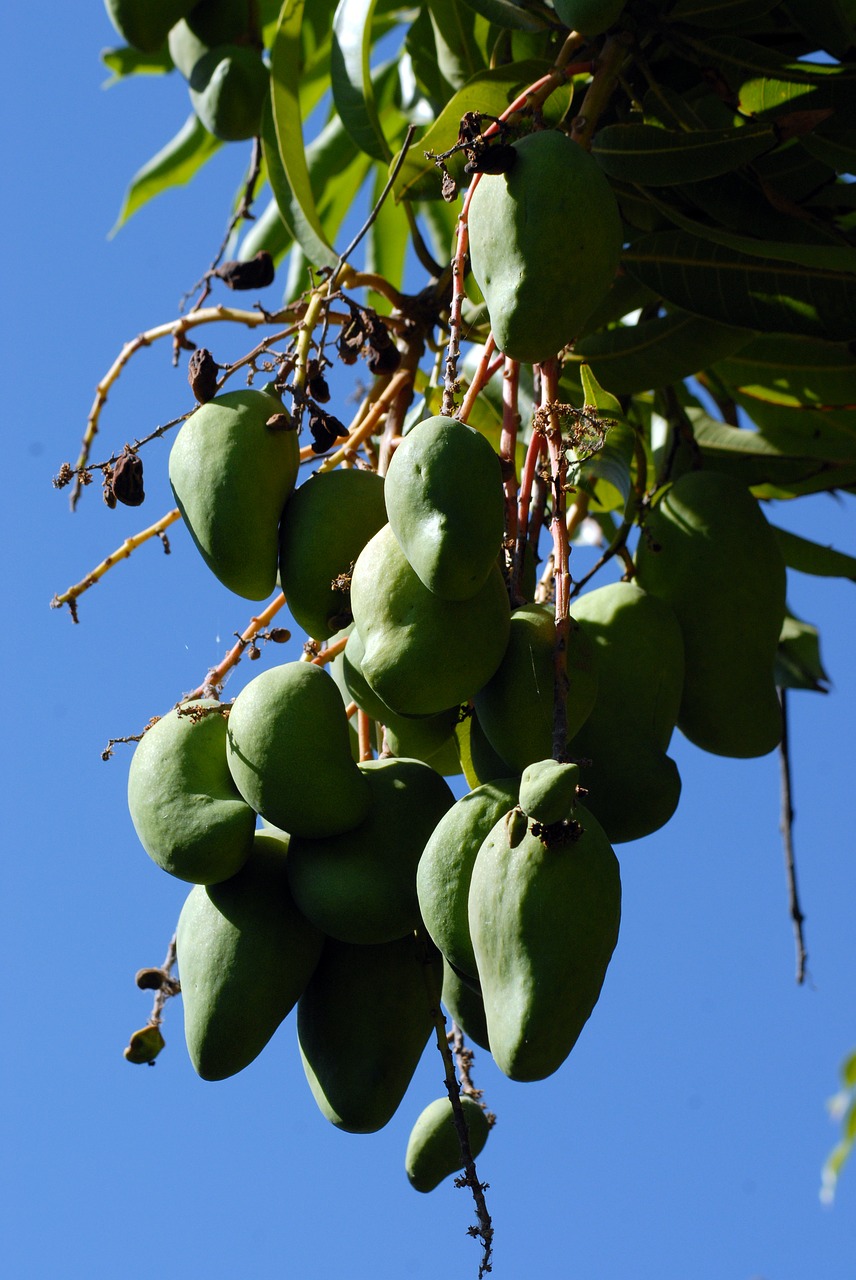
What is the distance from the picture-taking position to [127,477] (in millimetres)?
1059

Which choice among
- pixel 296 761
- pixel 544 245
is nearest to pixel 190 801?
pixel 296 761

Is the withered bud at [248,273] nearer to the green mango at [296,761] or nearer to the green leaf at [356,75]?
the green leaf at [356,75]

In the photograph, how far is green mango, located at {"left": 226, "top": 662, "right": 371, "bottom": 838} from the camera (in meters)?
0.90

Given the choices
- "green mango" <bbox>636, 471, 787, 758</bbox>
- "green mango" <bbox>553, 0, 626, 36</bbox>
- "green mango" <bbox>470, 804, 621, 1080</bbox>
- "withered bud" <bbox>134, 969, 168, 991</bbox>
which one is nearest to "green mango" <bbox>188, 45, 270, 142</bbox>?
"green mango" <bbox>553, 0, 626, 36</bbox>

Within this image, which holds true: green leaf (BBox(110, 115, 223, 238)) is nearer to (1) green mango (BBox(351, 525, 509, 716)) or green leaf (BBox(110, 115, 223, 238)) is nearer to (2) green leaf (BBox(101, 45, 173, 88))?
(2) green leaf (BBox(101, 45, 173, 88))

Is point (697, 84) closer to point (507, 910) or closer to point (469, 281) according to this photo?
point (469, 281)

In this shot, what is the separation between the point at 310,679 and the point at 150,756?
126 millimetres

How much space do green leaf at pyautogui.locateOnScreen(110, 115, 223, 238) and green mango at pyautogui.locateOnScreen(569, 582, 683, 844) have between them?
131cm

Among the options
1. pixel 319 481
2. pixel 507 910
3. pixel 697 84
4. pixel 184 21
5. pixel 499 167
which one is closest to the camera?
pixel 507 910

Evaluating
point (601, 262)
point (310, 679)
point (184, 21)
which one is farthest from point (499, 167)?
point (184, 21)

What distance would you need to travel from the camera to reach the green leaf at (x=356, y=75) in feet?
4.50

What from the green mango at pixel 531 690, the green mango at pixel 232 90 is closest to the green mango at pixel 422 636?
the green mango at pixel 531 690

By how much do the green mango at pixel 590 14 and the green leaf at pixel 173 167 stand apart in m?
1.23

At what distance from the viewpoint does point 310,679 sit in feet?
3.08
